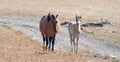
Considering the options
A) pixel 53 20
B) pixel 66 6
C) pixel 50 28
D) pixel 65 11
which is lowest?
pixel 66 6

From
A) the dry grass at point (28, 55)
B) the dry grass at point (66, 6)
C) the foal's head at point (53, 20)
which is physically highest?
the foal's head at point (53, 20)

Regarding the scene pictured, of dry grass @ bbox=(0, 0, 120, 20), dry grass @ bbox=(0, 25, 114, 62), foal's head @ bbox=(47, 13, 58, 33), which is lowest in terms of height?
dry grass @ bbox=(0, 0, 120, 20)

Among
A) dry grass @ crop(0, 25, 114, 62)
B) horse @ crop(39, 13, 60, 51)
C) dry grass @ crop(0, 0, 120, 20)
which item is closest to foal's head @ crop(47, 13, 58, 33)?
horse @ crop(39, 13, 60, 51)

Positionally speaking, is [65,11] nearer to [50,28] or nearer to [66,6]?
[66,6]

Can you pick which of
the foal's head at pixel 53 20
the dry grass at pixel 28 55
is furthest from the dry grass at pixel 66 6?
the foal's head at pixel 53 20

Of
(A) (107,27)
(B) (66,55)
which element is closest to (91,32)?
(A) (107,27)

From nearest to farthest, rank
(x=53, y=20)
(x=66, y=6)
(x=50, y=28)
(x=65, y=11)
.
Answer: (x=53, y=20)
(x=50, y=28)
(x=65, y=11)
(x=66, y=6)

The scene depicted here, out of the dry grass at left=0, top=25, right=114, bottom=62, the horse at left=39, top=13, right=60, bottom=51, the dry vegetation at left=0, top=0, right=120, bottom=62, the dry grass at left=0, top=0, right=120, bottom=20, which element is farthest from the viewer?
the dry grass at left=0, top=0, right=120, bottom=20

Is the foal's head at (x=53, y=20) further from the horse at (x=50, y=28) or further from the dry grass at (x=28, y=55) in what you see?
the dry grass at (x=28, y=55)

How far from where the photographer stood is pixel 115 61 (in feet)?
64.5

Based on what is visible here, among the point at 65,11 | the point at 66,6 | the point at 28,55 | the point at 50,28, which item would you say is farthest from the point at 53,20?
the point at 66,6

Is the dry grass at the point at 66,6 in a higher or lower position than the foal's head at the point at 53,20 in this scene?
lower

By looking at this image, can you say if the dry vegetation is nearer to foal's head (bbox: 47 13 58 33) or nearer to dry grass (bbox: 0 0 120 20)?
dry grass (bbox: 0 0 120 20)

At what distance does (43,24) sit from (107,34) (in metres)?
11.9
